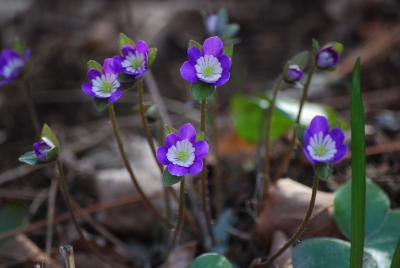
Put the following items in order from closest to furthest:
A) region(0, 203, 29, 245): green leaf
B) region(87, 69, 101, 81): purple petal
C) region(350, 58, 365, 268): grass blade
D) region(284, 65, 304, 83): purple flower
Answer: region(350, 58, 365, 268): grass blade → region(87, 69, 101, 81): purple petal → region(284, 65, 304, 83): purple flower → region(0, 203, 29, 245): green leaf

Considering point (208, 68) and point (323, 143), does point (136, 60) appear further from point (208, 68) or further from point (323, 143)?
point (323, 143)

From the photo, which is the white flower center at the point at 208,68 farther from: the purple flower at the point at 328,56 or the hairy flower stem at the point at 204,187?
the purple flower at the point at 328,56

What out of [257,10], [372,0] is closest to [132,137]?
[257,10]

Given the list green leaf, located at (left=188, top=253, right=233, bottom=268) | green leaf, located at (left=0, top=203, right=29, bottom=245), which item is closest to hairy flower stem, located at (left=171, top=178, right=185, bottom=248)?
green leaf, located at (left=188, top=253, right=233, bottom=268)

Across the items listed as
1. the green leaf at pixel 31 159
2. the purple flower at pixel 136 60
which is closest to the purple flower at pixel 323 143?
the purple flower at pixel 136 60

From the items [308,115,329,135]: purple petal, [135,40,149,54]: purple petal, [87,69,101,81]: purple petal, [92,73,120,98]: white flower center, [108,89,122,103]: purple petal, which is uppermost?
[135,40,149,54]: purple petal

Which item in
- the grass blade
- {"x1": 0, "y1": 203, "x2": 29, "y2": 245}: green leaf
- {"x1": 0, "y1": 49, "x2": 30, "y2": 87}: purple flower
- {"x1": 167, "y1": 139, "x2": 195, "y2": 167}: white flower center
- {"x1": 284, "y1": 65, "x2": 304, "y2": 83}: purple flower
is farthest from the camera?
{"x1": 0, "y1": 203, "x2": 29, "y2": 245}: green leaf

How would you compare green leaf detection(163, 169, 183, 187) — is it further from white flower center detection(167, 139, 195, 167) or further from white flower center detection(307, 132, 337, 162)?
white flower center detection(307, 132, 337, 162)
